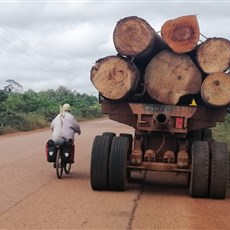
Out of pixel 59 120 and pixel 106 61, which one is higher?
pixel 106 61

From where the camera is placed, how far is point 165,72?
32.3 feet

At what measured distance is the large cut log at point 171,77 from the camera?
9.73 m

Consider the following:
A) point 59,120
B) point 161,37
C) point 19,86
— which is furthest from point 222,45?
point 19,86

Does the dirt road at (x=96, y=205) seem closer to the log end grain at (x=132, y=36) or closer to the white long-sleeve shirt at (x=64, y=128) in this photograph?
the white long-sleeve shirt at (x=64, y=128)

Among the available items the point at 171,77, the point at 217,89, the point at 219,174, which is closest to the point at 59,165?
the point at 171,77

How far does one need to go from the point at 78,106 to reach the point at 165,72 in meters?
45.6

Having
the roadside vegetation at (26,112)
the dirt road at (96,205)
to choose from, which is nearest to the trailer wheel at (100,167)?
the dirt road at (96,205)

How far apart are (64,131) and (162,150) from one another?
8.01 ft

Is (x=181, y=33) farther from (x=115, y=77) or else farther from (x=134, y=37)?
(x=115, y=77)

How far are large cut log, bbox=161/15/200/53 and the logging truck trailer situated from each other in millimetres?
1053

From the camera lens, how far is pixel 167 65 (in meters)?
9.84

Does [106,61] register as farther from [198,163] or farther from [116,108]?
[198,163]

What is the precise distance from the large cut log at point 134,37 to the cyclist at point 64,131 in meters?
2.66

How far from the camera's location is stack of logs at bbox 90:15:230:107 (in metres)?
9.48
